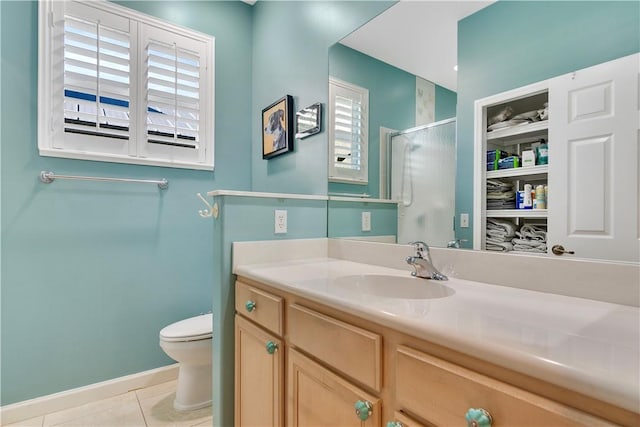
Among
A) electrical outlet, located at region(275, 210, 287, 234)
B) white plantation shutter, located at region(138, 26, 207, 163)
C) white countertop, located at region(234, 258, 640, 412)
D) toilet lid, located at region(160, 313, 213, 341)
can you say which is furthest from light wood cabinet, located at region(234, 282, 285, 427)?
white plantation shutter, located at region(138, 26, 207, 163)

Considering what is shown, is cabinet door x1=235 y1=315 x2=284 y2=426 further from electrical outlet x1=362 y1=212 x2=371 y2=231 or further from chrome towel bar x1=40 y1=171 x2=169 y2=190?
chrome towel bar x1=40 y1=171 x2=169 y2=190

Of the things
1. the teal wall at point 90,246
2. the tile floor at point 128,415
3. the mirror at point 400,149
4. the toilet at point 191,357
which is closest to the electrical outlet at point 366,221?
the mirror at point 400,149

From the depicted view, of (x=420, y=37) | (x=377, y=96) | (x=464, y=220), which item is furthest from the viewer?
(x=377, y=96)

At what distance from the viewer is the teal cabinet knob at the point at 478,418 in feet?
1.75

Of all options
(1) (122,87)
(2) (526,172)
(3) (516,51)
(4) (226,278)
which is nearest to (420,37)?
(3) (516,51)

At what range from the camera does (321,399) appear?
93 cm

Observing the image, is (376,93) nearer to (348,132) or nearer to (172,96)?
(348,132)

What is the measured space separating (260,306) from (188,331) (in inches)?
33.6

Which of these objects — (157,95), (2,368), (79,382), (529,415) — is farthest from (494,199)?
(2,368)

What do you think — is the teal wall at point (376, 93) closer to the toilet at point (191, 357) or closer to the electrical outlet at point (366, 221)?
the electrical outlet at point (366, 221)

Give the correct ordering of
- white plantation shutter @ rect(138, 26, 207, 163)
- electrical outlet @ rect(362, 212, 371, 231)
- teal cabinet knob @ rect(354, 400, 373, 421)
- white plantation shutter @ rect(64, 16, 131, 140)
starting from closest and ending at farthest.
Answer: teal cabinet knob @ rect(354, 400, 373, 421)
electrical outlet @ rect(362, 212, 371, 231)
white plantation shutter @ rect(64, 16, 131, 140)
white plantation shutter @ rect(138, 26, 207, 163)

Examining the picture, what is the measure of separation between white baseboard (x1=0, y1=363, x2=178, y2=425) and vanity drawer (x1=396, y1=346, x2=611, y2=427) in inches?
80.1

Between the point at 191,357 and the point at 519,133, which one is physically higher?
the point at 519,133

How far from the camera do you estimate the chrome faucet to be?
1.16 metres
